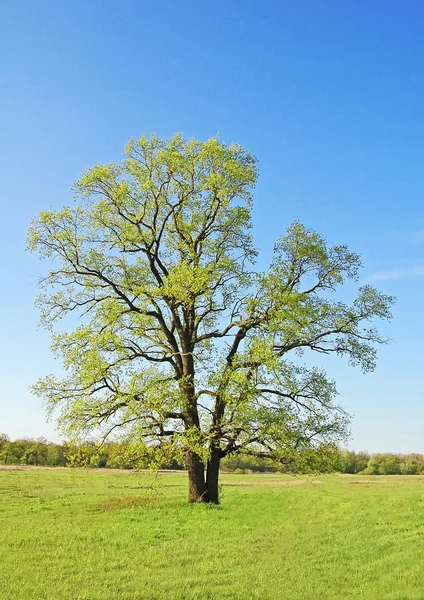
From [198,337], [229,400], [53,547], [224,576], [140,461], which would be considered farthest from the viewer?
[198,337]

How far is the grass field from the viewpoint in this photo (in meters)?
12.3

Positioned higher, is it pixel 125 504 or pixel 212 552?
pixel 125 504

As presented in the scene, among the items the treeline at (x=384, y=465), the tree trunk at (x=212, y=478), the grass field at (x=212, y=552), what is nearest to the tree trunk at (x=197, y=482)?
the tree trunk at (x=212, y=478)

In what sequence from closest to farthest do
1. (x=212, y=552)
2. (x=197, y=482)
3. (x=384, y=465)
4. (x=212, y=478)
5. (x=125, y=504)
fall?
1. (x=212, y=552)
2. (x=197, y=482)
3. (x=212, y=478)
4. (x=125, y=504)
5. (x=384, y=465)

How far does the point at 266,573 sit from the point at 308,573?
114 cm

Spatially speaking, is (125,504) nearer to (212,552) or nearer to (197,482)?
(197,482)

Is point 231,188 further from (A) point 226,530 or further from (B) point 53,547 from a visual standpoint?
(B) point 53,547

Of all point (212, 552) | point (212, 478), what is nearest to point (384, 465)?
point (212, 478)

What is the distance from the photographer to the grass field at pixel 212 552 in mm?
12289

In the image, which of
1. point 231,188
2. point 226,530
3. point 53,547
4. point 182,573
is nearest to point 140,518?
point 226,530

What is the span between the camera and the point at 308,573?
46.7ft

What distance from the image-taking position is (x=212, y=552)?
16562 mm

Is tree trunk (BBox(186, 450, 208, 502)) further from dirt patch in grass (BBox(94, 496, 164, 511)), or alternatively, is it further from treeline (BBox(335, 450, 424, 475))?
treeline (BBox(335, 450, 424, 475))

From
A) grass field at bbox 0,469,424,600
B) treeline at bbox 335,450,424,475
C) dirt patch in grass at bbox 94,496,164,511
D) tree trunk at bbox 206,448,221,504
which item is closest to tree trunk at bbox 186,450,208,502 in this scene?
tree trunk at bbox 206,448,221,504
